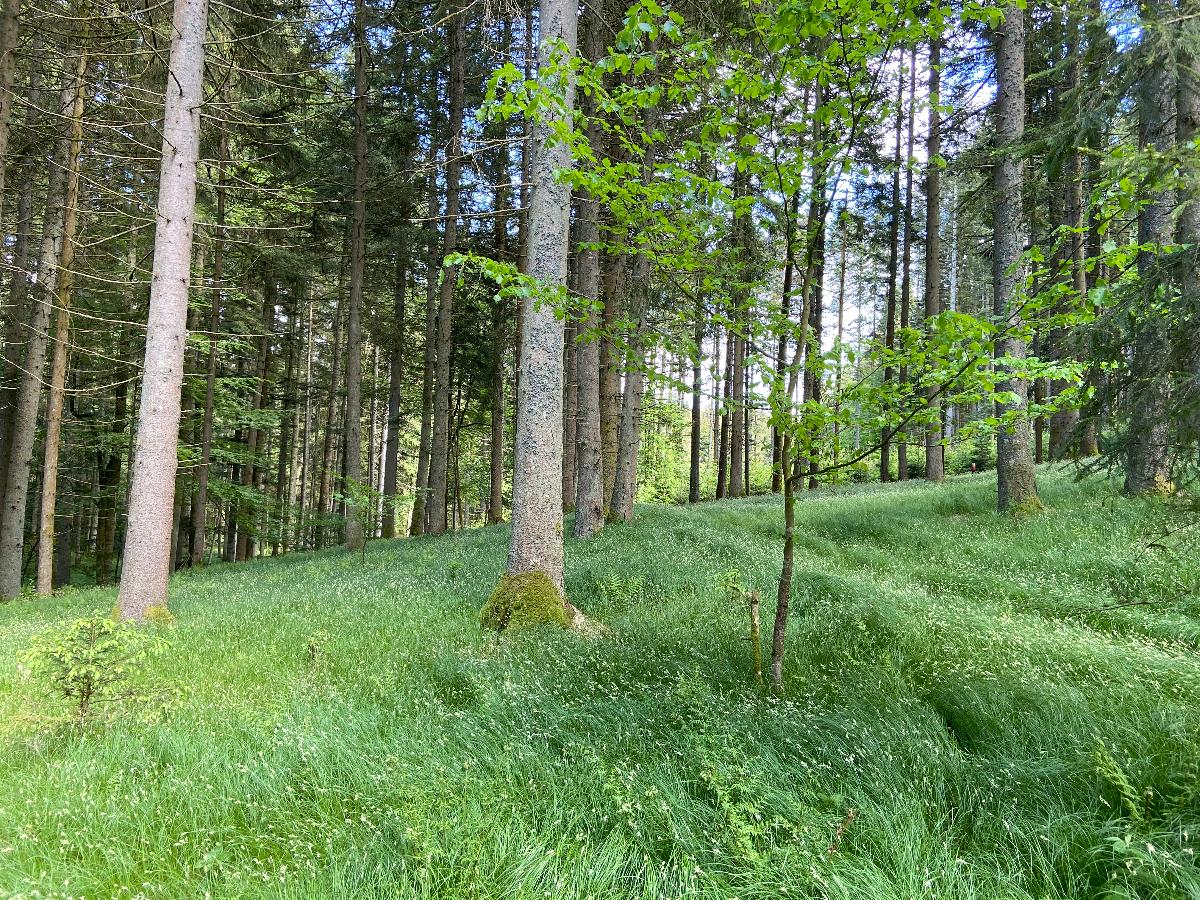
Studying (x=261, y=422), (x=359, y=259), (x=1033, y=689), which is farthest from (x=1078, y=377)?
(x=261, y=422)

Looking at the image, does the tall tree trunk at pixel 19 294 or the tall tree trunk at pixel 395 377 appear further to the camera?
the tall tree trunk at pixel 395 377

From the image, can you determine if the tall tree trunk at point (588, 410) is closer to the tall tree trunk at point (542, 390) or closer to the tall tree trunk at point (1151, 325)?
the tall tree trunk at point (542, 390)

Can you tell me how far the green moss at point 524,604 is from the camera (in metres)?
6.07

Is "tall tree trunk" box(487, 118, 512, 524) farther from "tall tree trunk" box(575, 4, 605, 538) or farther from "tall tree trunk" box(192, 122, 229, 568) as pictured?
"tall tree trunk" box(192, 122, 229, 568)

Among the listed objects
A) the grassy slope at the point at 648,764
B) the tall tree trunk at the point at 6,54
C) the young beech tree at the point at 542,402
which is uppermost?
the tall tree trunk at the point at 6,54

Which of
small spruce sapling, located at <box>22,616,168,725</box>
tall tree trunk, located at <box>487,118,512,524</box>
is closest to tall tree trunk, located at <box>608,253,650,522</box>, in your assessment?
tall tree trunk, located at <box>487,118,512,524</box>


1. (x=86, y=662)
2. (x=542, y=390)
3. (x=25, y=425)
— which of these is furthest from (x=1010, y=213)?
(x=25, y=425)

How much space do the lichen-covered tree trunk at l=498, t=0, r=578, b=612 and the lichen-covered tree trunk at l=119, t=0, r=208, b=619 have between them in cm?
477

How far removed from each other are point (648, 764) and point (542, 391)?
14.0 ft

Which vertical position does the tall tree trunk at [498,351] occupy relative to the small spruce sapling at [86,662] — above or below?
above

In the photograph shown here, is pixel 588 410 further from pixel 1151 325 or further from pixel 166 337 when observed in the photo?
pixel 1151 325

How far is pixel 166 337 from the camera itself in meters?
7.54

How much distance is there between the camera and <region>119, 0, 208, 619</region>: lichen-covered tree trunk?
742cm

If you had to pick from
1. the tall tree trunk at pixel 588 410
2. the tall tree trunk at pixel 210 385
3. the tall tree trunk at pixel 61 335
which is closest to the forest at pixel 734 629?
the tall tree trunk at pixel 61 335
